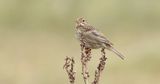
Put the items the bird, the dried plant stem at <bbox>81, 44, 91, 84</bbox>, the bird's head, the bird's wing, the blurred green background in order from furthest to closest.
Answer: the blurred green background, the bird's wing, the bird, the bird's head, the dried plant stem at <bbox>81, 44, 91, 84</bbox>

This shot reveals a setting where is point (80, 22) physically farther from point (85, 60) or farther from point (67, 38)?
point (67, 38)

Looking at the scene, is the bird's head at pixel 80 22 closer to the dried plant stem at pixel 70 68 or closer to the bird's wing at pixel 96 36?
the bird's wing at pixel 96 36

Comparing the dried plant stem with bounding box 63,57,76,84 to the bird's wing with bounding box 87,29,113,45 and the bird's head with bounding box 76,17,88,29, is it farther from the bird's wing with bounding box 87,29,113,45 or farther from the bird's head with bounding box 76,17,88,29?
the bird's wing with bounding box 87,29,113,45

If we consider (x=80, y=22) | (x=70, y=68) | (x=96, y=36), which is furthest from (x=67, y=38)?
(x=70, y=68)

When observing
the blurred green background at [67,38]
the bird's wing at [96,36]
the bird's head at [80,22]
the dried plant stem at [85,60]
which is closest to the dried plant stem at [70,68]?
the dried plant stem at [85,60]

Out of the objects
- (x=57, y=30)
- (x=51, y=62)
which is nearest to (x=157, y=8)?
(x=57, y=30)

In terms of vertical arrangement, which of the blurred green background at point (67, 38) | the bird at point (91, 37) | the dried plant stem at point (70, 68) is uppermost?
the blurred green background at point (67, 38)

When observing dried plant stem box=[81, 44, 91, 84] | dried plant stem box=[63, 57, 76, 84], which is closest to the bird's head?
dried plant stem box=[81, 44, 91, 84]

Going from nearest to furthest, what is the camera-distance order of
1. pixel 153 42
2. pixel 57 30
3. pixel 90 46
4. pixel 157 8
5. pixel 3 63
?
pixel 90 46
pixel 3 63
pixel 153 42
pixel 57 30
pixel 157 8

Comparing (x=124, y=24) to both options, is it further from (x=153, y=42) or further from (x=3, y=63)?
(x=3, y=63)
